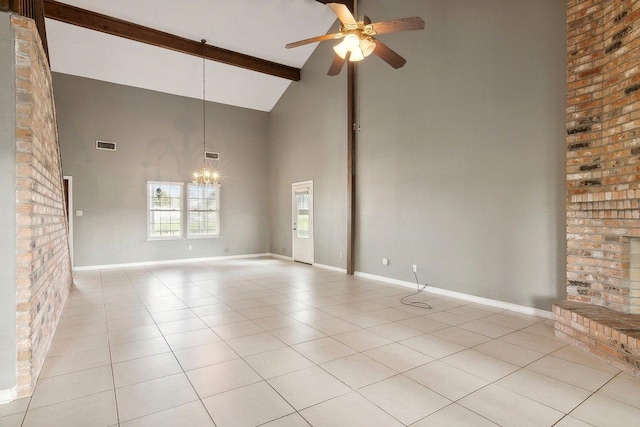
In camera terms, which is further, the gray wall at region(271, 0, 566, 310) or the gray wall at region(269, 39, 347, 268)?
the gray wall at region(269, 39, 347, 268)

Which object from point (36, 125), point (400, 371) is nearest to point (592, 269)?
point (400, 371)

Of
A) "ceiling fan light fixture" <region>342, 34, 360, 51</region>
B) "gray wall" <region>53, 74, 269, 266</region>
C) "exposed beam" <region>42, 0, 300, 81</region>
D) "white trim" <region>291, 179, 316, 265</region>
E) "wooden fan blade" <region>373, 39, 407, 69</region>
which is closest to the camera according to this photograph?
"ceiling fan light fixture" <region>342, 34, 360, 51</region>

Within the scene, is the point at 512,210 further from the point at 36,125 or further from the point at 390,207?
the point at 36,125

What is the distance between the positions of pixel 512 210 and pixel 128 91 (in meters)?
8.38

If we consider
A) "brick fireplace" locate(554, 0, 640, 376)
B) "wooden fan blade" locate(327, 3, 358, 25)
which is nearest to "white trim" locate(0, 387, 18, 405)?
"wooden fan blade" locate(327, 3, 358, 25)

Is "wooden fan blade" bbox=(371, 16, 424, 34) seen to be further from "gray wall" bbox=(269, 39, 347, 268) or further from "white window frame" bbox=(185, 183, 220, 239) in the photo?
"white window frame" bbox=(185, 183, 220, 239)

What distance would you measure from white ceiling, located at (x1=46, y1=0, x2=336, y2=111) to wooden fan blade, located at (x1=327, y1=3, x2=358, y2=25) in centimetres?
413

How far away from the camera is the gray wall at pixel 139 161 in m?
7.26

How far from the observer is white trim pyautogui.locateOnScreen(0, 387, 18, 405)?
2.16 m

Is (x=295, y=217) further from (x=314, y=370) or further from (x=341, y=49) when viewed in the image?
(x=314, y=370)

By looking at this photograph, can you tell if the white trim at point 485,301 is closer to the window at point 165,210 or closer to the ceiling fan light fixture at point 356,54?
the ceiling fan light fixture at point 356,54

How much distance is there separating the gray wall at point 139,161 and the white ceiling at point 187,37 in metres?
0.42

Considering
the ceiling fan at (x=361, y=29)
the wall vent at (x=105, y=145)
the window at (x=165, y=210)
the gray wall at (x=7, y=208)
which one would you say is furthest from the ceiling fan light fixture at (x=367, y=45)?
the wall vent at (x=105, y=145)

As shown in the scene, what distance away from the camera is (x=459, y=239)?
15.9 feet
